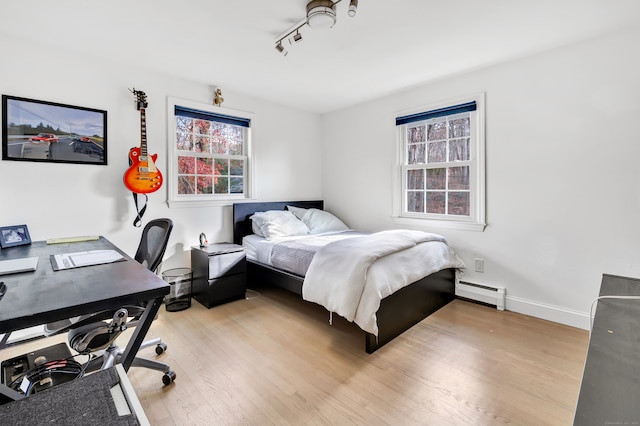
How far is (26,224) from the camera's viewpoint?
96.5 inches

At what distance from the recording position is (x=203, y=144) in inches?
140

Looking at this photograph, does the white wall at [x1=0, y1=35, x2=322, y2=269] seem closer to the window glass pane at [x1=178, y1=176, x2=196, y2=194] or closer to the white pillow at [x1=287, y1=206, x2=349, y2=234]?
the window glass pane at [x1=178, y1=176, x2=196, y2=194]

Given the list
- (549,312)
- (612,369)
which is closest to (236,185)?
(549,312)

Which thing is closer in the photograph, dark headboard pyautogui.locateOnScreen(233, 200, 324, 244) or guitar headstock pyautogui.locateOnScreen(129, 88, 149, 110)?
guitar headstock pyautogui.locateOnScreen(129, 88, 149, 110)

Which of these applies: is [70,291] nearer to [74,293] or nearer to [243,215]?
[74,293]

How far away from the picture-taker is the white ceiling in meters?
2.03

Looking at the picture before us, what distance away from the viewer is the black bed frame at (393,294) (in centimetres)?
230

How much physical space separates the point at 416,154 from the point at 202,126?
8.32 feet

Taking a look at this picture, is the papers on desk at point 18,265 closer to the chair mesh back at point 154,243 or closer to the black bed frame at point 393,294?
the chair mesh back at point 154,243

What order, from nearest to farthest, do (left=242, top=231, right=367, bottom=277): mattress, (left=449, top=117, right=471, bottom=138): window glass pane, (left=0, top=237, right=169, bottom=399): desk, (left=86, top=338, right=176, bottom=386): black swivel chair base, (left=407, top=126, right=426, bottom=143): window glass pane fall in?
(left=0, top=237, right=169, bottom=399): desk, (left=86, top=338, right=176, bottom=386): black swivel chair base, (left=242, top=231, right=367, bottom=277): mattress, (left=449, top=117, right=471, bottom=138): window glass pane, (left=407, top=126, right=426, bottom=143): window glass pane

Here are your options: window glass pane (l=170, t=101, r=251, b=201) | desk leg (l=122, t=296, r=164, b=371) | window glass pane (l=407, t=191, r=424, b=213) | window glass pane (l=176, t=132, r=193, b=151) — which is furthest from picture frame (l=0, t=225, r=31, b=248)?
window glass pane (l=407, t=191, r=424, b=213)

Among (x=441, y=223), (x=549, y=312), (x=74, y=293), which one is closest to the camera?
(x=74, y=293)

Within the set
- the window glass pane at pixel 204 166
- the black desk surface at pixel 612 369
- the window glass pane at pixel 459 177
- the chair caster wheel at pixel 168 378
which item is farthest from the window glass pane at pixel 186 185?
the black desk surface at pixel 612 369

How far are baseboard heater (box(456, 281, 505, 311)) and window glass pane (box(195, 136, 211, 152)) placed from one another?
3.20 meters
